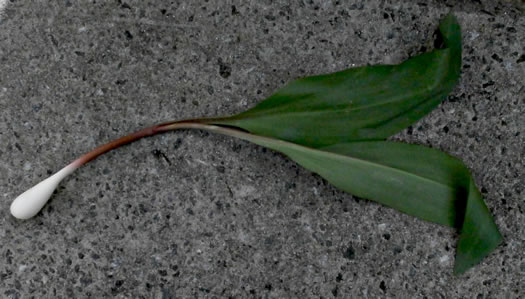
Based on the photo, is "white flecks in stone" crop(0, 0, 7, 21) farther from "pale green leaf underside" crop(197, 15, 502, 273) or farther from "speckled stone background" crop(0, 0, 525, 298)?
"pale green leaf underside" crop(197, 15, 502, 273)

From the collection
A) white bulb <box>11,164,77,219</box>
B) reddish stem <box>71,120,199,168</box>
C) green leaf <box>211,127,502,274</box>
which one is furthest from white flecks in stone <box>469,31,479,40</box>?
white bulb <box>11,164,77,219</box>

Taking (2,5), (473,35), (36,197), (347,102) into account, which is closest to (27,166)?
(36,197)

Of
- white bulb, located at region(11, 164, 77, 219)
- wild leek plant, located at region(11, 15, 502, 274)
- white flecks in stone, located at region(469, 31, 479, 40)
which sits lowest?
white bulb, located at region(11, 164, 77, 219)

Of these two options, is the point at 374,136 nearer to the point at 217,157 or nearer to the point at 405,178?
the point at 405,178

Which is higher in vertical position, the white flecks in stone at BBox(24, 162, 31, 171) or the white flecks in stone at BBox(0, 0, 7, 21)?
the white flecks in stone at BBox(0, 0, 7, 21)

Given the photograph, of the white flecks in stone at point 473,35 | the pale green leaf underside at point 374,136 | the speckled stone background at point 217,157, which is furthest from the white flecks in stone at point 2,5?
the white flecks in stone at point 473,35

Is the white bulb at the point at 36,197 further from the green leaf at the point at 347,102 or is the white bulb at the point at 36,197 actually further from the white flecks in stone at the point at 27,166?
the green leaf at the point at 347,102
